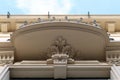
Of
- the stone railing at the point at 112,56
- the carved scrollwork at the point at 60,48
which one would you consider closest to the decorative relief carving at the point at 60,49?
the carved scrollwork at the point at 60,48

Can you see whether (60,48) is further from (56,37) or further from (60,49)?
(56,37)

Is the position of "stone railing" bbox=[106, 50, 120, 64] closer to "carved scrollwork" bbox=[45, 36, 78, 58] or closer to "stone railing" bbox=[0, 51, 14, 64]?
"carved scrollwork" bbox=[45, 36, 78, 58]

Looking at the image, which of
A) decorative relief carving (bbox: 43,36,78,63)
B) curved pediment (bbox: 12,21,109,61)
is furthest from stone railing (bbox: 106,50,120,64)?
decorative relief carving (bbox: 43,36,78,63)

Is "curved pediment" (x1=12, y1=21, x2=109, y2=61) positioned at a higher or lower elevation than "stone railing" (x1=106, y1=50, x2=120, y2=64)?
higher

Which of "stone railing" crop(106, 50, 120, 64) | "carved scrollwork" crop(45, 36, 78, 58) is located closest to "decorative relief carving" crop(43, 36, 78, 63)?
"carved scrollwork" crop(45, 36, 78, 58)

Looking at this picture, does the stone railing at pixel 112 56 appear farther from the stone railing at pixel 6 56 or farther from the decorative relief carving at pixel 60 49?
the stone railing at pixel 6 56

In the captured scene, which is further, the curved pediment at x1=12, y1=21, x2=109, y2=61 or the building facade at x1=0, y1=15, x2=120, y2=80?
the curved pediment at x1=12, y1=21, x2=109, y2=61

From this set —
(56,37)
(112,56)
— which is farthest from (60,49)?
(112,56)

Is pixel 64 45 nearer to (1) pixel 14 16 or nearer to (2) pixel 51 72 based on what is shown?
(2) pixel 51 72

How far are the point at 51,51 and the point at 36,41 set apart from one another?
58 centimetres

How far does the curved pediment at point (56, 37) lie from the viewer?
10.8m

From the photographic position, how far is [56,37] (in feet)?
35.8

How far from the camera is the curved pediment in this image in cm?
1083

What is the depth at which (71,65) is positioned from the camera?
1019cm
